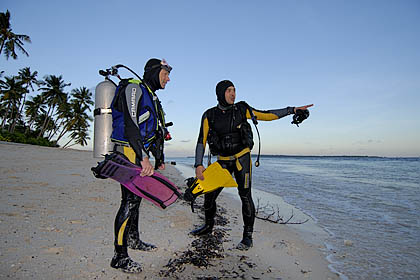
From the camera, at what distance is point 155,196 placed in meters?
2.74

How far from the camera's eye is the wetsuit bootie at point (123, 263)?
97.7 inches

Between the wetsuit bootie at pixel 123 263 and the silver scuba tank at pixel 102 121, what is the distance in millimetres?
1133

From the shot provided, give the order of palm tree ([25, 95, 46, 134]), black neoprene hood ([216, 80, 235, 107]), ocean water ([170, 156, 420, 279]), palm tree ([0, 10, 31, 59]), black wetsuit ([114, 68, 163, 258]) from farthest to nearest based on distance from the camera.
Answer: palm tree ([25, 95, 46, 134]), palm tree ([0, 10, 31, 59]), black neoprene hood ([216, 80, 235, 107]), ocean water ([170, 156, 420, 279]), black wetsuit ([114, 68, 163, 258])

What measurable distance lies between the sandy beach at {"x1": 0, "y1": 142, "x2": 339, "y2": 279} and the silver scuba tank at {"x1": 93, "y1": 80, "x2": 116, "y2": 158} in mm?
1131

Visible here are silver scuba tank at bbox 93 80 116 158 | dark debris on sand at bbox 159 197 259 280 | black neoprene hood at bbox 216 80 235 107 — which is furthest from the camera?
black neoprene hood at bbox 216 80 235 107

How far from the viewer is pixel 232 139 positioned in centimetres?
366

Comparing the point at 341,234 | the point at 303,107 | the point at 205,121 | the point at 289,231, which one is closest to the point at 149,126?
the point at 205,121

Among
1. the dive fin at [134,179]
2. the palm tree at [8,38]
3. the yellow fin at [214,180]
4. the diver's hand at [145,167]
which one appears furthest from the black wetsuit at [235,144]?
the palm tree at [8,38]

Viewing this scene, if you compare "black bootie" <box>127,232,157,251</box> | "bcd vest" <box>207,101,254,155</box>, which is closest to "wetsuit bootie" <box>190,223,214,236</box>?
"black bootie" <box>127,232,157,251</box>

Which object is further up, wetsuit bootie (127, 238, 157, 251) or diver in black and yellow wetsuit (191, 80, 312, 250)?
diver in black and yellow wetsuit (191, 80, 312, 250)

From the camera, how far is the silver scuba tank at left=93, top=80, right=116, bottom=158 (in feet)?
9.71

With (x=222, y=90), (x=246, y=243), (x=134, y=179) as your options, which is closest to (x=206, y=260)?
(x=246, y=243)

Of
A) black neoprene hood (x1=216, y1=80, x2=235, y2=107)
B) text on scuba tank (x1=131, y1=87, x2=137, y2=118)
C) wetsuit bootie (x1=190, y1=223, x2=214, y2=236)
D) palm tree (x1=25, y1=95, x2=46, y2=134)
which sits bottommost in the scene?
wetsuit bootie (x1=190, y1=223, x2=214, y2=236)

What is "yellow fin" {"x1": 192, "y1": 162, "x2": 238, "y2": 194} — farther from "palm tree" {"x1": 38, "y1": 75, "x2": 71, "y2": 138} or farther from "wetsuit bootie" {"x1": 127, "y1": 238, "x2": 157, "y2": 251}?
"palm tree" {"x1": 38, "y1": 75, "x2": 71, "y2": 138}
